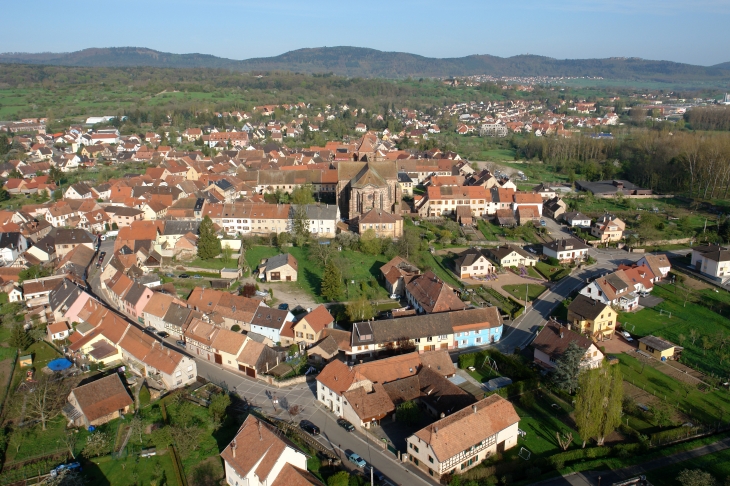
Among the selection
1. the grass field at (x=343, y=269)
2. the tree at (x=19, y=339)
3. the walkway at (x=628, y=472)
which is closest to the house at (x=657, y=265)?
the grass field at (x=343, y=269)

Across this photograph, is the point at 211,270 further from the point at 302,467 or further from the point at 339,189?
the point at 302,467

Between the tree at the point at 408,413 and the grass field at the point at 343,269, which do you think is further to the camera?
the grass field at the point at 343,269

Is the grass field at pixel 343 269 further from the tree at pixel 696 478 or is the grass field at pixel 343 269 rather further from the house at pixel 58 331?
the tree at pixel 696 478

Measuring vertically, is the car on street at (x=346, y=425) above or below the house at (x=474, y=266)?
below

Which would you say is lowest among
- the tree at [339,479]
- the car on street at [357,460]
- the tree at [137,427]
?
the tree at [137,427]

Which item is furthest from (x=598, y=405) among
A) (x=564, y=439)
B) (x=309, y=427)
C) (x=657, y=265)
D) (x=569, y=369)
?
(x=657, y=265)

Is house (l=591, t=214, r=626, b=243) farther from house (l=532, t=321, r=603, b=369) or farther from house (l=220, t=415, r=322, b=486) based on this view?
house (l=220, t=415, r=322, b=486)

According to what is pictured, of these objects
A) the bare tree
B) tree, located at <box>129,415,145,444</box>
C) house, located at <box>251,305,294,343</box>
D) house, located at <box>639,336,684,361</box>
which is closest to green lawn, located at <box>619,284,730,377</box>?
house, located at <box>639,336,684,361</box>
